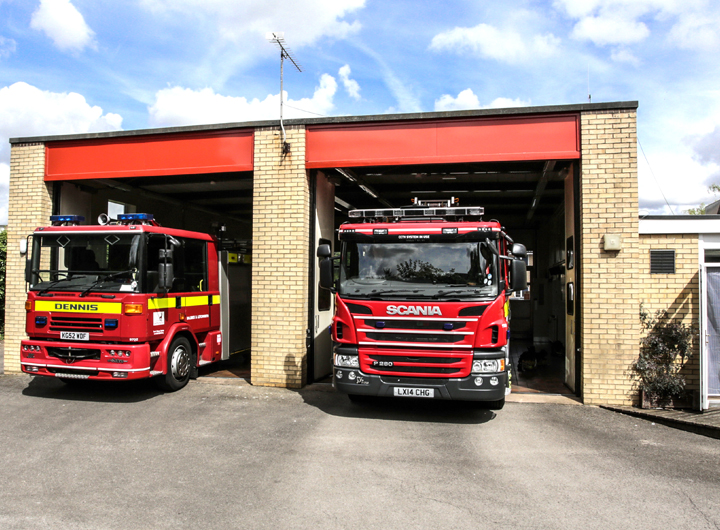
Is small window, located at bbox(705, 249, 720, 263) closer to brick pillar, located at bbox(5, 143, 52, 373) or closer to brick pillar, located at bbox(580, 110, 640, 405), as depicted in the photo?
brick pillar, located at bbox(580, 110, 640, 405)

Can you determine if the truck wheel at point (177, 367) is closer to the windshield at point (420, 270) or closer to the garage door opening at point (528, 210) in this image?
the garage door opening at point (528, 210)

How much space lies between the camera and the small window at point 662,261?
7.74m

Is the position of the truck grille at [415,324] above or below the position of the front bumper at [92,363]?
above

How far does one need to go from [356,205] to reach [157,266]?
707cm

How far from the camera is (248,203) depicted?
14.7 metres

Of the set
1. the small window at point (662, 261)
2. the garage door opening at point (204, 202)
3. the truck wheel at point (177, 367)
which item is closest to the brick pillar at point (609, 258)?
the small window at point (662, 261)

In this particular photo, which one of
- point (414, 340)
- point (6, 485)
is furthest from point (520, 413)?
point (6, 485)

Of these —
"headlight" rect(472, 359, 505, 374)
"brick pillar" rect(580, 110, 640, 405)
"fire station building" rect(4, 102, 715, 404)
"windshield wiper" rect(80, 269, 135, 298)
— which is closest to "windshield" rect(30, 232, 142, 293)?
"windshield wiper" rect(80, 269, 135, 298)

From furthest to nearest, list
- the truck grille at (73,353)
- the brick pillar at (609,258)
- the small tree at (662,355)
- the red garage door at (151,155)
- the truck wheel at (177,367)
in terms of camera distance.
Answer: the red garage door at (151,155), the truck wheel at (177,367), the brick pillar at (609,258), the truck grille at (73,353), the small tree at (662,355)

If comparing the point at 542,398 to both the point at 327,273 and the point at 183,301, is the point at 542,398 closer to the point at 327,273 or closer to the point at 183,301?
the point at 327,273

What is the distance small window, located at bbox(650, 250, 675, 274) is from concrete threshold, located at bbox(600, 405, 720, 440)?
206cm

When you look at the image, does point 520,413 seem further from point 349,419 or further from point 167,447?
point 167,447

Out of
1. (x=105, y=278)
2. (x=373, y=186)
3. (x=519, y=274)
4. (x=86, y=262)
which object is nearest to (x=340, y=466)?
(x=519, y=274)

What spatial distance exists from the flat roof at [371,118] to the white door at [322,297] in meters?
1.13
